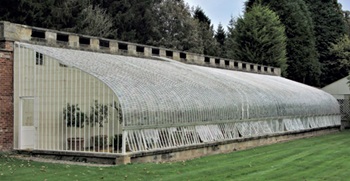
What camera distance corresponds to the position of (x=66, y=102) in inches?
616

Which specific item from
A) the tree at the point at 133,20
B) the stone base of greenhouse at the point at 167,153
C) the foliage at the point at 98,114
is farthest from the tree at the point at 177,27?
the foliage at the point at 98,114

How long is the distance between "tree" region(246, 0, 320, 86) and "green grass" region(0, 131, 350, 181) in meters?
34.6

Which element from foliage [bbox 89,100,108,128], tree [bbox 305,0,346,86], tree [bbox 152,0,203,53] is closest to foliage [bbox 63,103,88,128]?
foliage [bbox 89,100,108,128]

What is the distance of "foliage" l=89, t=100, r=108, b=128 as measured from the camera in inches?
585

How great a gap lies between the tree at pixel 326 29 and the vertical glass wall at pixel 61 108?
45.0 meters

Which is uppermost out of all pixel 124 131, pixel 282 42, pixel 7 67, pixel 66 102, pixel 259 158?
pixel 282 42

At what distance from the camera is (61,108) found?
1575 cm

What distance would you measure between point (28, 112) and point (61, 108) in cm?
191

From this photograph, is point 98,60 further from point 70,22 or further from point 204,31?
point 204,31

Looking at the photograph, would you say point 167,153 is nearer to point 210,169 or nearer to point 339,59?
point 210,169

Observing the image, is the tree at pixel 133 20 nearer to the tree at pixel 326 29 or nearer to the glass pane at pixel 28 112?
the tree at pixel 326 29

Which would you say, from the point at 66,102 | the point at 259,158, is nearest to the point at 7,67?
the point at 66,102

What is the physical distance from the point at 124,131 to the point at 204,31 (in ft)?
153

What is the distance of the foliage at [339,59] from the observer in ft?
168
